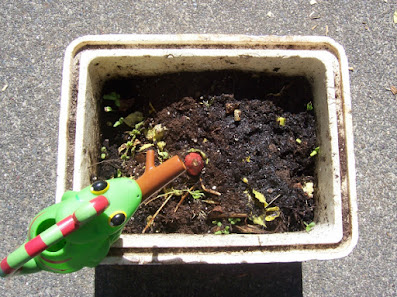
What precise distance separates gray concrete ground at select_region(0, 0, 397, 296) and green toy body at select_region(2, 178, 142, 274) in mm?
654

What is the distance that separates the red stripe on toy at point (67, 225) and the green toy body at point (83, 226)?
49mm

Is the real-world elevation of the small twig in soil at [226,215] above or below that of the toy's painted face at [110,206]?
below

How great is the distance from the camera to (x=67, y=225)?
71 centimetres

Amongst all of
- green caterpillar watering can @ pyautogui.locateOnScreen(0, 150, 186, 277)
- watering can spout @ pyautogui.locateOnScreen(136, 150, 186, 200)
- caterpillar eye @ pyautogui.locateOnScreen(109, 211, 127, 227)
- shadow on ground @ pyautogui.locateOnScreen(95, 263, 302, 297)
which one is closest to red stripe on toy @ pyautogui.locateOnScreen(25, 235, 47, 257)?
green caterpillar watering can @ pyautogui.locateOnScreen(0, 150, 186, 277)

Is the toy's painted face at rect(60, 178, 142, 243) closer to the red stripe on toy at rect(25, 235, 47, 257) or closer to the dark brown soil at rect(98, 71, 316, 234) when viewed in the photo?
the red stripe on toy at rect(25, 235, 47, 257)

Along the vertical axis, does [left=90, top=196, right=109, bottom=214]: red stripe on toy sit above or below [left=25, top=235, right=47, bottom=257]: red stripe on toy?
above

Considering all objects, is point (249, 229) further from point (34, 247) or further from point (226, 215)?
point (34, 247)

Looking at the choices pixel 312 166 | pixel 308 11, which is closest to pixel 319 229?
pixel 312 166

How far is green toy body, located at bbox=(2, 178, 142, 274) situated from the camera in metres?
0.79

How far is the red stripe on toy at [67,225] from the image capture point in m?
0.70

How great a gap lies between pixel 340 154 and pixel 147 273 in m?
0.80

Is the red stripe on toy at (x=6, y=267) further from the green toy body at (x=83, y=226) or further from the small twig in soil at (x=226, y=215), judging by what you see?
the small twig in soil at (x=226, y=215)

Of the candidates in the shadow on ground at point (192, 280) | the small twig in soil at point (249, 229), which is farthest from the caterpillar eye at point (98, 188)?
the shadow on ground at point (192, 280)

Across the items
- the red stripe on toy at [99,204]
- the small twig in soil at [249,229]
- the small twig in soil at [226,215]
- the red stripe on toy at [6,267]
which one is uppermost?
the red stripe on toy at [99,204]
